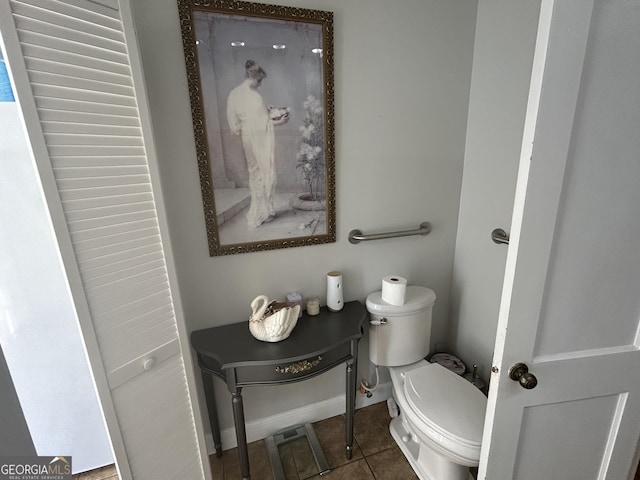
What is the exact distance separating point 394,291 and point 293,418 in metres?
0.94

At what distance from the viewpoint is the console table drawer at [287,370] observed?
119cm

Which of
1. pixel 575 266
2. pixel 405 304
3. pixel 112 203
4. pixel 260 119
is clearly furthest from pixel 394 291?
pixel 112 203

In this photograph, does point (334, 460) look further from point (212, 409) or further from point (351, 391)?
point (212, 409)

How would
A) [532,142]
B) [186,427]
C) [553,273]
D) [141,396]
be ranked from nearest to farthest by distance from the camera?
1. [532,142]
2. [553,273]
3. [141,396]
4. [186,427]

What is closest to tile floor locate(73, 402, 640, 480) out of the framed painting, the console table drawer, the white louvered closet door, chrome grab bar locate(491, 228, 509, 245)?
the white louvered closet door

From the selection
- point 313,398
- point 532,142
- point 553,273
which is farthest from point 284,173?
Result: point 313,398

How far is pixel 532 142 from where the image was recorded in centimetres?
69

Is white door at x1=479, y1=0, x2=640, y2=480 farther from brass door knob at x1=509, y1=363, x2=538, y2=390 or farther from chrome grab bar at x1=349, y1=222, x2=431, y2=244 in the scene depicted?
chrome grab bar at x1=349, y1=222, x2=431, y2=244

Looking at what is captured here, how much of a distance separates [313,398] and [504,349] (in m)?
1.22

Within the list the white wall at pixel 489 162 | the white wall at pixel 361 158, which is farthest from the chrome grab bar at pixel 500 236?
the white wall at pixel 361 158

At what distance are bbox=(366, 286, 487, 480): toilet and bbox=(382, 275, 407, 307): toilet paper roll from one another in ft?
0.09

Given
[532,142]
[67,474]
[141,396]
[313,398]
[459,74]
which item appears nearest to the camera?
[532,142]

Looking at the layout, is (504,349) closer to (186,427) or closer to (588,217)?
(588,217)

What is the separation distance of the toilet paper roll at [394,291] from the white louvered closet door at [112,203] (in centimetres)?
93
